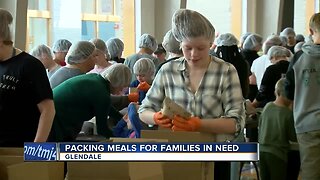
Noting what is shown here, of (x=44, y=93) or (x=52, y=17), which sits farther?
(x=52, y=17)

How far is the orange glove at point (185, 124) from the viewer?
2209 millimetres

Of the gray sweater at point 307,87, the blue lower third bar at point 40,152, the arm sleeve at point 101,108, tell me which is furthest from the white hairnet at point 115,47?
the blue lower third bar at point 40,152

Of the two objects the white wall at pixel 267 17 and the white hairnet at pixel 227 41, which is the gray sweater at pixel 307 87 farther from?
the white wall at pixel 267 17

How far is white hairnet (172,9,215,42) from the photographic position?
93.0 inches

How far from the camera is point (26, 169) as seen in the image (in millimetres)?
1747

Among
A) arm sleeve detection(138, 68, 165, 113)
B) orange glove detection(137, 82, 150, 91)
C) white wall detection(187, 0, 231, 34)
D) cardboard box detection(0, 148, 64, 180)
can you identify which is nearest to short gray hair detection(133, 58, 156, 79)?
orange glove detection(137, 82, 150, 91)

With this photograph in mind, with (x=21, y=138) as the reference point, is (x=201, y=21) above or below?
above

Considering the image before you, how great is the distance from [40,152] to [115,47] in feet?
15.6

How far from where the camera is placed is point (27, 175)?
5.73 feet

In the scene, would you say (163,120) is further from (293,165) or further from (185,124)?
(293,165)

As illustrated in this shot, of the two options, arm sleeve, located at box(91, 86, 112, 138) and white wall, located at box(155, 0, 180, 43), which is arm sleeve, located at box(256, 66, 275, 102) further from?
white wall, located at box(155, 0, 180, 43)

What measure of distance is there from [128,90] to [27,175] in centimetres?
333

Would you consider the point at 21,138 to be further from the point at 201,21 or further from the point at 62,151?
the point at 62,151

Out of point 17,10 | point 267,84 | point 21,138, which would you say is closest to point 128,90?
point 267,84
